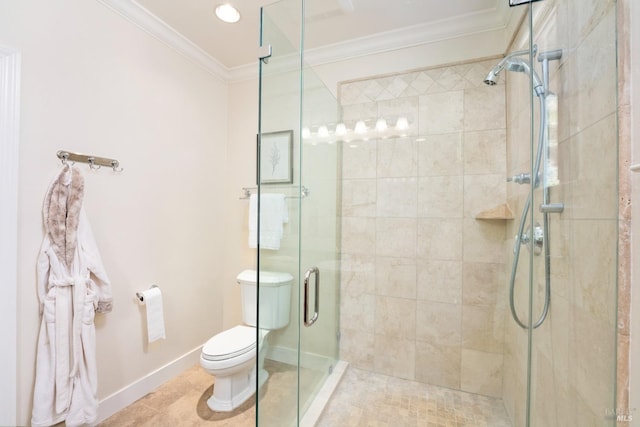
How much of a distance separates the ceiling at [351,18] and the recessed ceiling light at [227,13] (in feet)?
0.10

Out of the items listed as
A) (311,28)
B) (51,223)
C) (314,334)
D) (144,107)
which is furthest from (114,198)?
(311,28)

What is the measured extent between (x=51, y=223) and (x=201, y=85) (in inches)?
60.1

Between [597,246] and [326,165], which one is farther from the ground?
[326,165]

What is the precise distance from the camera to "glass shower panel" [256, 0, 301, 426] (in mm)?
1191

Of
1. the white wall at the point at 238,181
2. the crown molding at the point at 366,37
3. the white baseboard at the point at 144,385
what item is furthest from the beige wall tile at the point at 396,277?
the white baseboard at the point at 144,385

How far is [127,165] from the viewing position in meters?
1.72

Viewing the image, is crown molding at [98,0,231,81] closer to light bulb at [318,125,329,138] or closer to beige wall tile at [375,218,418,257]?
light bulb at [318,125,329,138]

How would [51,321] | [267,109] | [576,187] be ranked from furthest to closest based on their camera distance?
[51,321] < [267,109] < [576,187]

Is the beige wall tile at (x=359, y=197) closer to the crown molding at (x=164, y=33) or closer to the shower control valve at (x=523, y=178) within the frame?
the shower control valve at (x=523, y=178)

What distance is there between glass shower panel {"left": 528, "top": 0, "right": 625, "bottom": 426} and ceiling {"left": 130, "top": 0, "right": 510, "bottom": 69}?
78 cm

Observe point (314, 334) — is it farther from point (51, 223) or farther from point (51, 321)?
point (51, 223)

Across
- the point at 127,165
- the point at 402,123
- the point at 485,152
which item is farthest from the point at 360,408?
the point at 127,165

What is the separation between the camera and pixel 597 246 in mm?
840

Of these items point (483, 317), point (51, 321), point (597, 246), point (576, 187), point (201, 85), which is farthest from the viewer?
point (201, 85)
